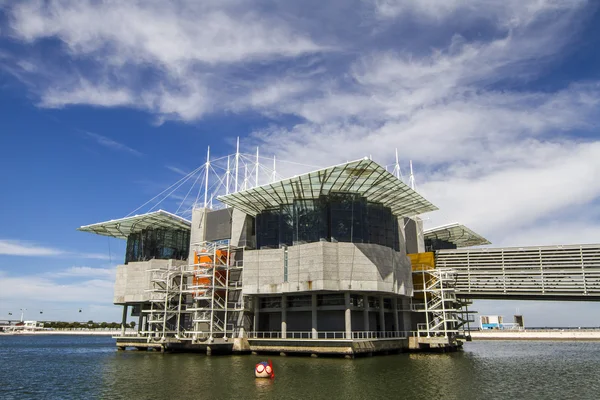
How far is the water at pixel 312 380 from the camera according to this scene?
37.2 meters

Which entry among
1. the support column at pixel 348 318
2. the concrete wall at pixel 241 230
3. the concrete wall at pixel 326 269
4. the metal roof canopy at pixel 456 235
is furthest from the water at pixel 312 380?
the metal roof canopy at pixel 456 235

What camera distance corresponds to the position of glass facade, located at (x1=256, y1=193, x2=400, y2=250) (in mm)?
74812

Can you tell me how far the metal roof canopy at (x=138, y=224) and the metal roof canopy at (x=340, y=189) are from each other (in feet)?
69.5

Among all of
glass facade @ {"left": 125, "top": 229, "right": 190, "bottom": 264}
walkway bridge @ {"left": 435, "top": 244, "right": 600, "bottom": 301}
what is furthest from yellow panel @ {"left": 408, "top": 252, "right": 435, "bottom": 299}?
glass facade @ {"left": 125, "top": 229, "right": 190, "bottom": 264}

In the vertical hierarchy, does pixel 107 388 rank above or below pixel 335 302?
below

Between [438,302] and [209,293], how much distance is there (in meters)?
39.6

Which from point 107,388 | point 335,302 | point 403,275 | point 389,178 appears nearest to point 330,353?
point 335,302

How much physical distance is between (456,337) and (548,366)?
87.5 ft

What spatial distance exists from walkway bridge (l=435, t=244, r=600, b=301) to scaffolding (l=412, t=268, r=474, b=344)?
415cm

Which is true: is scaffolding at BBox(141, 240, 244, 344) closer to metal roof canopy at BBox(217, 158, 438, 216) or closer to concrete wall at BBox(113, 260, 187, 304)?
concrete wall at BBox(113, 260, 187, 304)

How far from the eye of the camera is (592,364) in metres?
59.2

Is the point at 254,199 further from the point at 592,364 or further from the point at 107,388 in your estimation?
the point at 592,364

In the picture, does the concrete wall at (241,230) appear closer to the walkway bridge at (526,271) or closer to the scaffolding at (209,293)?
the scaffolding at (209,293)

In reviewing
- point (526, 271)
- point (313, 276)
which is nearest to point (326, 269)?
point (313, 276)
